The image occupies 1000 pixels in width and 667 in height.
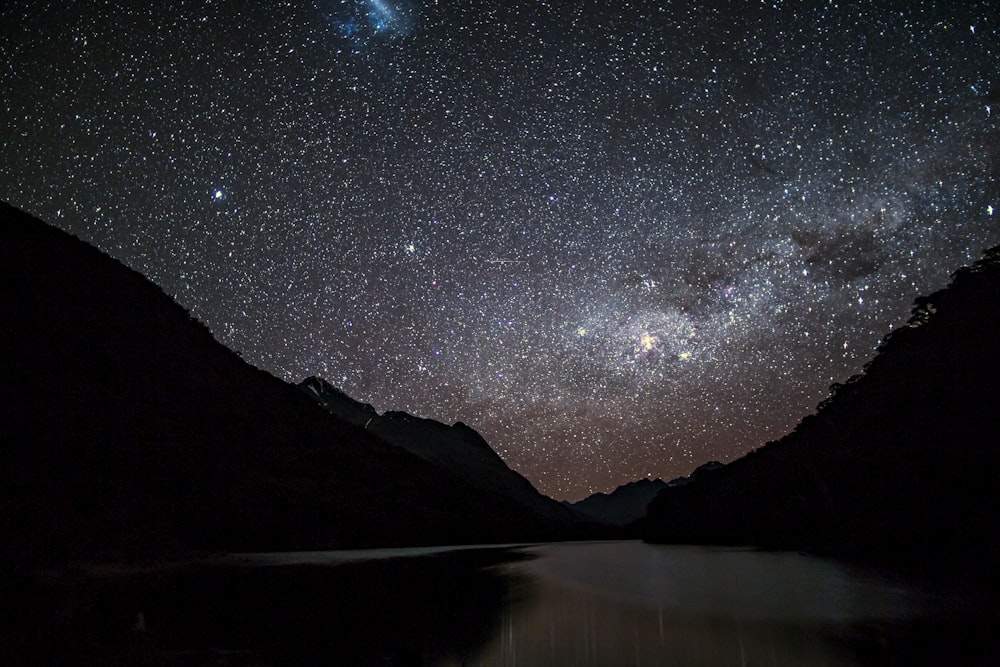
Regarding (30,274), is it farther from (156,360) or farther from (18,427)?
(18,427)

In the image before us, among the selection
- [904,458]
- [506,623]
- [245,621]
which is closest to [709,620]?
[506,623]

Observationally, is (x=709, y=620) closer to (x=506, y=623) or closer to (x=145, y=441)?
(x=506, y=623)

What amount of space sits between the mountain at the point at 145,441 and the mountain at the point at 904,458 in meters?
68.1

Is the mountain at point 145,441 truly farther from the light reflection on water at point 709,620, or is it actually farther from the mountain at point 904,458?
the mountain at point 904,458

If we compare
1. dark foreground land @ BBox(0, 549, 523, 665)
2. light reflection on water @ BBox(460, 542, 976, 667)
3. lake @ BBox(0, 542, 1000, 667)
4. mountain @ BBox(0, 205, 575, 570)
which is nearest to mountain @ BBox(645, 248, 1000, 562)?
light reflection on water @ BBox(460, 542, 976, 667)

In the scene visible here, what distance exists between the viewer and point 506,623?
20.7 m

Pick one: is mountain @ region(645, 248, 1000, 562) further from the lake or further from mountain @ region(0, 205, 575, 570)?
mountain @ region(0, 205, 575, 570)

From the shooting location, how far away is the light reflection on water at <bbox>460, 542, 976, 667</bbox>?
49.5 feet

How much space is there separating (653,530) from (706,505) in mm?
26367

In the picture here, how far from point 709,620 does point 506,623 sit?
704cm

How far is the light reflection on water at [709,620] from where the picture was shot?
15.1 meters

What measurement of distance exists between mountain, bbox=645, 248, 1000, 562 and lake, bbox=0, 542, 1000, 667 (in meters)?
27.9

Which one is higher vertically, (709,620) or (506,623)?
(506,623)

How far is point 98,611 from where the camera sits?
2144 centimetres
